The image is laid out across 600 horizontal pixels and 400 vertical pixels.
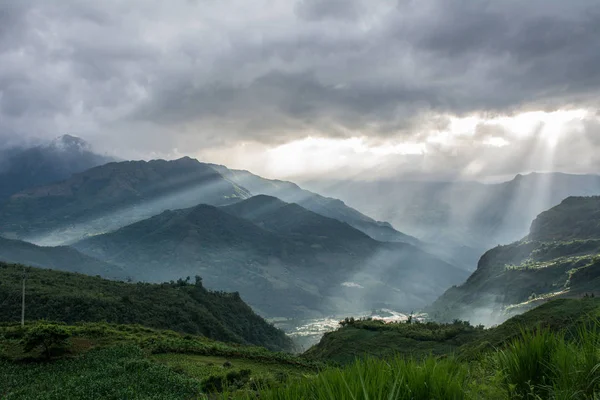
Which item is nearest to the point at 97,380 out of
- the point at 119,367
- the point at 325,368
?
the point at 119,367

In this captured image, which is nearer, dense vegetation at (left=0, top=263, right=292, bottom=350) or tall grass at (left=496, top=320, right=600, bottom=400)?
tall grass at (left=496, top=320, right=600, bottom=400)

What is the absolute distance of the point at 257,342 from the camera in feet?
463

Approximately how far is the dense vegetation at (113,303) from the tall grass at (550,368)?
272ft

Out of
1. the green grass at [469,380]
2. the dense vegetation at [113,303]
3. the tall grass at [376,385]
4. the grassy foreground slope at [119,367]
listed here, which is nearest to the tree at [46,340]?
the grassy foreground slope at [119,367]

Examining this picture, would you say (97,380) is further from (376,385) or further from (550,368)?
(550,368)

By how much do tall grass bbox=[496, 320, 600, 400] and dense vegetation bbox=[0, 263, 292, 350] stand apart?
272ft

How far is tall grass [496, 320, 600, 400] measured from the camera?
5.89m

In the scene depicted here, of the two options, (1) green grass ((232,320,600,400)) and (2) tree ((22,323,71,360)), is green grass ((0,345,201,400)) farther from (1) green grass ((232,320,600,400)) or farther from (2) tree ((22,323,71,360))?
(1) green grass ((232,320,600,400))

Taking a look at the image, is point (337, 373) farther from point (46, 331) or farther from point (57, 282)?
point (57, 282)

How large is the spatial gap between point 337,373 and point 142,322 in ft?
302

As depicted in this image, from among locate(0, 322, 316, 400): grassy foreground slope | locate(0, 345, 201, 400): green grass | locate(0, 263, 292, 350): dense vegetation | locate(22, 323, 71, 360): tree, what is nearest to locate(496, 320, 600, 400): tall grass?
→ locate(0, 322, 316, 400): grassy foreground slope

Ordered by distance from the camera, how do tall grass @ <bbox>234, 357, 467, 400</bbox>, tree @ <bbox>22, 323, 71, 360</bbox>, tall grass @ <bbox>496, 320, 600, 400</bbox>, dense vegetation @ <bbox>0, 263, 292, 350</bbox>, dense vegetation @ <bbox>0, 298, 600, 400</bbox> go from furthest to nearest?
dense vegetation @ <bbox>0, 263, 292, 350</bbox>
tree @ <bbox>22, 323, 71, 360</bbox>
tall grass @ <bbox>496, 320, 600, 400</bbox>
dense vegetation @ <bbox>0, 298, 600, 400</bbox>
tall grass @ <bbox>234, 357, 467, 400</bbox>

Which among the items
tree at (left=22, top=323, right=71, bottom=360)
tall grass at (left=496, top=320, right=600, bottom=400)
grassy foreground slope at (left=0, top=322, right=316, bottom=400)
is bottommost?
grassy foreground slope at (left=0, top=322, right=316, bottom=400)

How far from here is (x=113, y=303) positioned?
283ft
